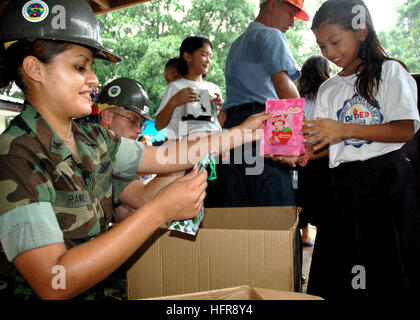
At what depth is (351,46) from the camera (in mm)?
1729

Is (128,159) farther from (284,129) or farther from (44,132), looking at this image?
(284,129)

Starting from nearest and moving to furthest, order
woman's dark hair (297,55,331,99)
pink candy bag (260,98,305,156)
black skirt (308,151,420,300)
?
black skirt (308,151,420,300)
pink candy bag (260,98,305,156)
woman's dark hair (297,55,331,99)

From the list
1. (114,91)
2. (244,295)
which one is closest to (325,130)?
A: (244,295)

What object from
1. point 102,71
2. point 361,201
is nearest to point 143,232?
point 361,201

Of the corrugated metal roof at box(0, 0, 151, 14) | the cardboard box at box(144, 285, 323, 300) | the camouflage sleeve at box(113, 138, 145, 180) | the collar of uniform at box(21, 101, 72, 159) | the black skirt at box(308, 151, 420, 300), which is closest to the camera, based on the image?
the cardboard box at box(144, 285, 323, 300)

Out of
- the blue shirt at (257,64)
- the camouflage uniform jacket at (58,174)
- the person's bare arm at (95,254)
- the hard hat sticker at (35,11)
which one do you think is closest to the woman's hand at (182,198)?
the person's bare arm at (95,254)

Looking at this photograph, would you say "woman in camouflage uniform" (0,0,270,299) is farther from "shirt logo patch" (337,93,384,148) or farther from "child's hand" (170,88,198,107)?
"child's hand" (170,88,198,107)

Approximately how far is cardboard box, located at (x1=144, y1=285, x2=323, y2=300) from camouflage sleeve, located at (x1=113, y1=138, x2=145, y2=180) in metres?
0.72

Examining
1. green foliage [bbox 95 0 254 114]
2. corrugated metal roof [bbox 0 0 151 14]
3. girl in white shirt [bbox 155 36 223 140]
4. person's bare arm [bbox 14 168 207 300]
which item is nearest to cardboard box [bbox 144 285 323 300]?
person's bare arm [bbox 14 168 207 300]

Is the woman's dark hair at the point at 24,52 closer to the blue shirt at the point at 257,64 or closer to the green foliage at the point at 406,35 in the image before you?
the blue shirt at the point at 257,64

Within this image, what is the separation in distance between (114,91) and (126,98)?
0.11m

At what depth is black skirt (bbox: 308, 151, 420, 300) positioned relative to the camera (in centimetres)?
152

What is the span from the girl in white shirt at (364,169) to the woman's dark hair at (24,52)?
1.15 metres
